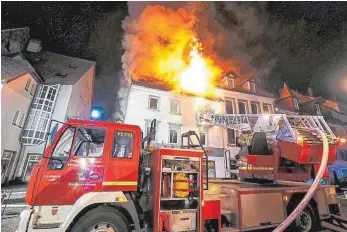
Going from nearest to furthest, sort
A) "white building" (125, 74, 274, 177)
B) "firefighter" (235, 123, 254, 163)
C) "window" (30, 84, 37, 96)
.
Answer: "firefighter" (235, 123, 254, 163)
"window" (30, 84, 37, 96)
"white building" (125, 74, 274, 177)

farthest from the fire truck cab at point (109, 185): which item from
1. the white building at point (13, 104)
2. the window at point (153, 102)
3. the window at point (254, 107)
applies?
the window at point (254, 107)

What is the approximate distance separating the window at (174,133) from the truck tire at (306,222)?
45.4 feet

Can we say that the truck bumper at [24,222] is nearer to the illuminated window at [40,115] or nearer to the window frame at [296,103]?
the illuminated window at [40,115]

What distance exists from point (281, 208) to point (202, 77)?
1862cm

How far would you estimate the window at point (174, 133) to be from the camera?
20089 mm

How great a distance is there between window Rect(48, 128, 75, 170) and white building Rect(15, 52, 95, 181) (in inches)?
611

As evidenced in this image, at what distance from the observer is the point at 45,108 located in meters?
18.7

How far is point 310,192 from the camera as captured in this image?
6770 mm

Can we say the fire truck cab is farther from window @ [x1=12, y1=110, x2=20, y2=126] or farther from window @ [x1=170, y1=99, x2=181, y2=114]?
window @ [x1=170, y1=99, x2=181, y2=114]

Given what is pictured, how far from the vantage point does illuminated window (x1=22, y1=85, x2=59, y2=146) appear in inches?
691

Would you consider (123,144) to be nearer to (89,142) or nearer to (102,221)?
(89,142)

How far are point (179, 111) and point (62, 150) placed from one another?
17.0 m

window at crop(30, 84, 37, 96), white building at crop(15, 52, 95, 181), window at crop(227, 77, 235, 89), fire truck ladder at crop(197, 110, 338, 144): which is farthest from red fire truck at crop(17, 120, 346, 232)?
window at crop(227, 77, 235, 89)

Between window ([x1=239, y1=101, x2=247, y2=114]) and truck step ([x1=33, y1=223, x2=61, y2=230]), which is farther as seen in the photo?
window ([x1=239, y1=101, x2=247, y2=114])
